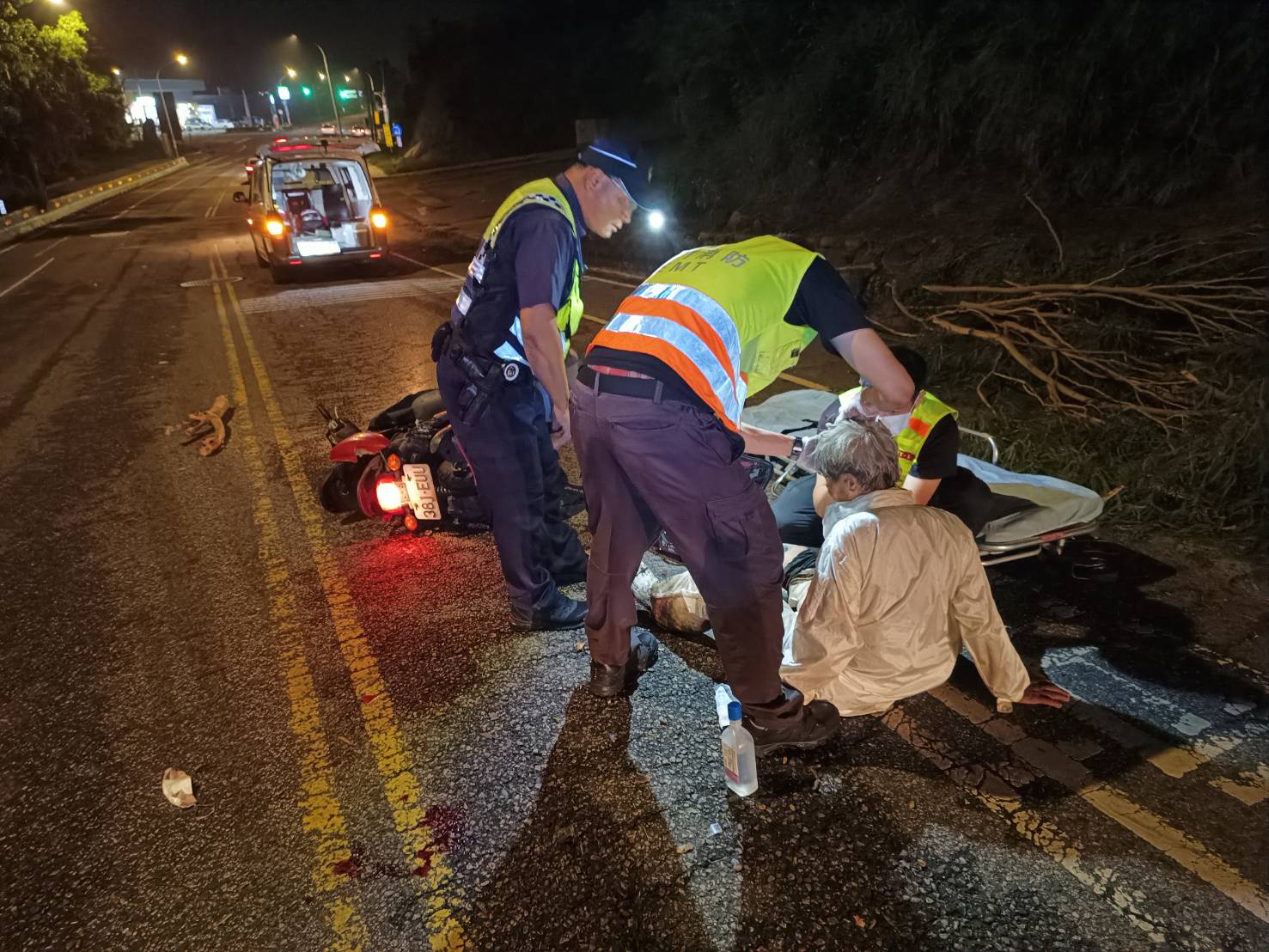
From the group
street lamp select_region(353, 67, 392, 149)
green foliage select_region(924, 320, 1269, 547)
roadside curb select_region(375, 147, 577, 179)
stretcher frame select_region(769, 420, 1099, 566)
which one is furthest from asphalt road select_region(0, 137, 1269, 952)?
street lamp select_region(353, 67, 392, 149)

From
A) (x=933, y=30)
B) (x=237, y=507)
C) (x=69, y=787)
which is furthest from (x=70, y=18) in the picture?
(x=69, y=787)

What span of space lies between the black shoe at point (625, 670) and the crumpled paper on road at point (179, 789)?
136 centimetres

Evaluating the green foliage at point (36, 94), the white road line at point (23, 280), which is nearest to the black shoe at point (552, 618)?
the white road line at point (23, 280)

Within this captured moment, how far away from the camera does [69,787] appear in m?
2.57

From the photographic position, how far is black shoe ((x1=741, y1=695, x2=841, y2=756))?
2.45m

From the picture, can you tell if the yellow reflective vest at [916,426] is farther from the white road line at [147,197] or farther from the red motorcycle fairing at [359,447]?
the white road line at [147,197]

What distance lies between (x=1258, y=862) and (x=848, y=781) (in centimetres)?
106

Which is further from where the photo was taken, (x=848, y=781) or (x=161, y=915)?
(x=848, y=781)

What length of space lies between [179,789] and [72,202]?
3601cm

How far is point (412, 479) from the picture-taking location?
4.02m

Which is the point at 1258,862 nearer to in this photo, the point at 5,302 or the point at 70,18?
the point at 5,302

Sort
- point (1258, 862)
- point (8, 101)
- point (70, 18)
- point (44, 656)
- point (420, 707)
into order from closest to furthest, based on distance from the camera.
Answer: point (1258, 862) → point (420, 707) → point (44, 656) → point (8, 101) → point (70, 18)

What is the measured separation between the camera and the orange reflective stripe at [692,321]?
211 centimetres

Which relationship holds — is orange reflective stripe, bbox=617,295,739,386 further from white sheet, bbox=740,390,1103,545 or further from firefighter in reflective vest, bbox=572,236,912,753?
white sheet, bbox=740,390,1103,545
